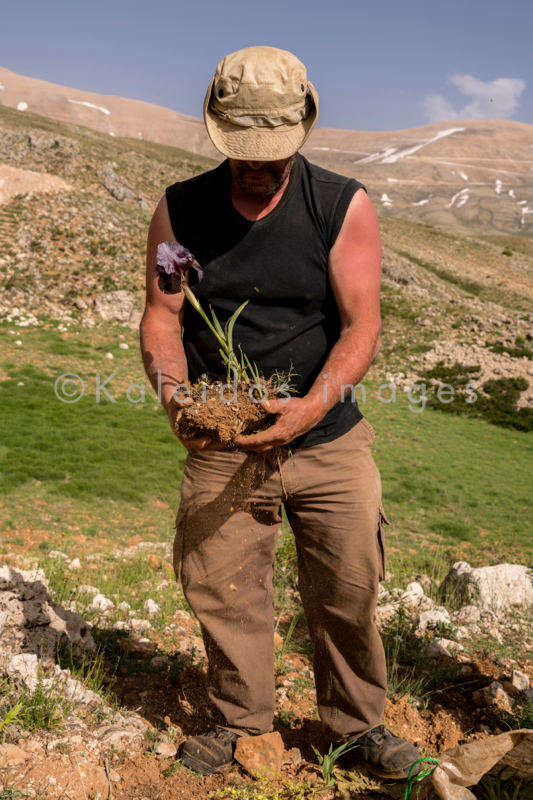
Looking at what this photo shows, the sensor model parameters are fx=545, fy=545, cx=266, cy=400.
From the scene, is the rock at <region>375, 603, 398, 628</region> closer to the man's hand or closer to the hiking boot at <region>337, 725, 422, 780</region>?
the hiking boot at <region>337, 725, 422, 780</region>

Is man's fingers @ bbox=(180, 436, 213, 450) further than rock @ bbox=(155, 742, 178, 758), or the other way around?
rock @ bbox=(155, 742, 178, 758)

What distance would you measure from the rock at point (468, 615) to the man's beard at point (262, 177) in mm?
2869

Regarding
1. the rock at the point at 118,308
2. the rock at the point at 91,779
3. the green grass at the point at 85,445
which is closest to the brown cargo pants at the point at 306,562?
the rock at the point at 91,779

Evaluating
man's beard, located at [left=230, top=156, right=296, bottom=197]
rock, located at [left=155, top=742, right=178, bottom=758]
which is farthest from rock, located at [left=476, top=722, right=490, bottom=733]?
man's beard, located at [left=230, top=156, right=296, bottom=197]

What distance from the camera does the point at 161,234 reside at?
198 cm

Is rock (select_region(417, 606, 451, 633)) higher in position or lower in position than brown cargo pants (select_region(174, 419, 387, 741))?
lower

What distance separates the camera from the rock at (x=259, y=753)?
6.16ft

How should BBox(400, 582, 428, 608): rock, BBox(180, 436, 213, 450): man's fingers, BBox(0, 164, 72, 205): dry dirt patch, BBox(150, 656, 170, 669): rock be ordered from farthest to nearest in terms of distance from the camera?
BBox(0, 164, 72, 205): dry dirt patch < BBox(400, 582, 428, 608): rock < BBox(150, 656, 170, 669): rock < BBox(180, 436, 213, 450): man's fingers

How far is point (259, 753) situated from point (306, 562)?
2.20 ft

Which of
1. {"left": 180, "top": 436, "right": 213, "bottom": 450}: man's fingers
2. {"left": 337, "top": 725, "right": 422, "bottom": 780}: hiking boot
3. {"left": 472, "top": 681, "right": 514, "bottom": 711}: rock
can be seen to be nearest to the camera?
{"left": 180, "top": 436, "right": 213, "bottom": 450}: man's fingers

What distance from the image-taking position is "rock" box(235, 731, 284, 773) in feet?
6.16

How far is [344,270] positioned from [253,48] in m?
0.78

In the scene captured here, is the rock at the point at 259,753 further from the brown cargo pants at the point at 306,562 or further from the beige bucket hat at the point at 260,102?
the beige bucket hat at the point at 260,102

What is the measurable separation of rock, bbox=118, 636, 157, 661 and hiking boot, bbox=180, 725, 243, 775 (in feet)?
2.66
